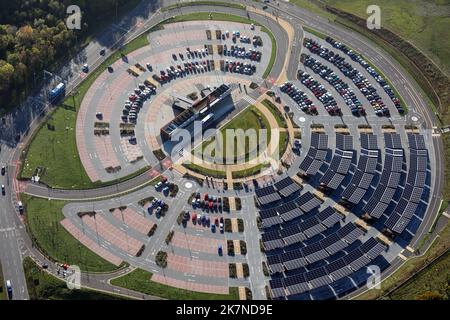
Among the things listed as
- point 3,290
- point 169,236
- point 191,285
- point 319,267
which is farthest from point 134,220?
point 319,267

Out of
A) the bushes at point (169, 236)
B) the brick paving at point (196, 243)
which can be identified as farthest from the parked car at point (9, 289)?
the brick paving at point (196, 243)

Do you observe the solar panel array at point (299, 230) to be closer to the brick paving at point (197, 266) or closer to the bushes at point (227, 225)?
the bushes at point (227, 225)

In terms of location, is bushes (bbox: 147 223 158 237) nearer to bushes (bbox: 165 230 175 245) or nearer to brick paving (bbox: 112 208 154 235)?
brick paving (bbox: 112 208 154 235)

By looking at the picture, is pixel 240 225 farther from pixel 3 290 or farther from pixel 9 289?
pixel 3 290
